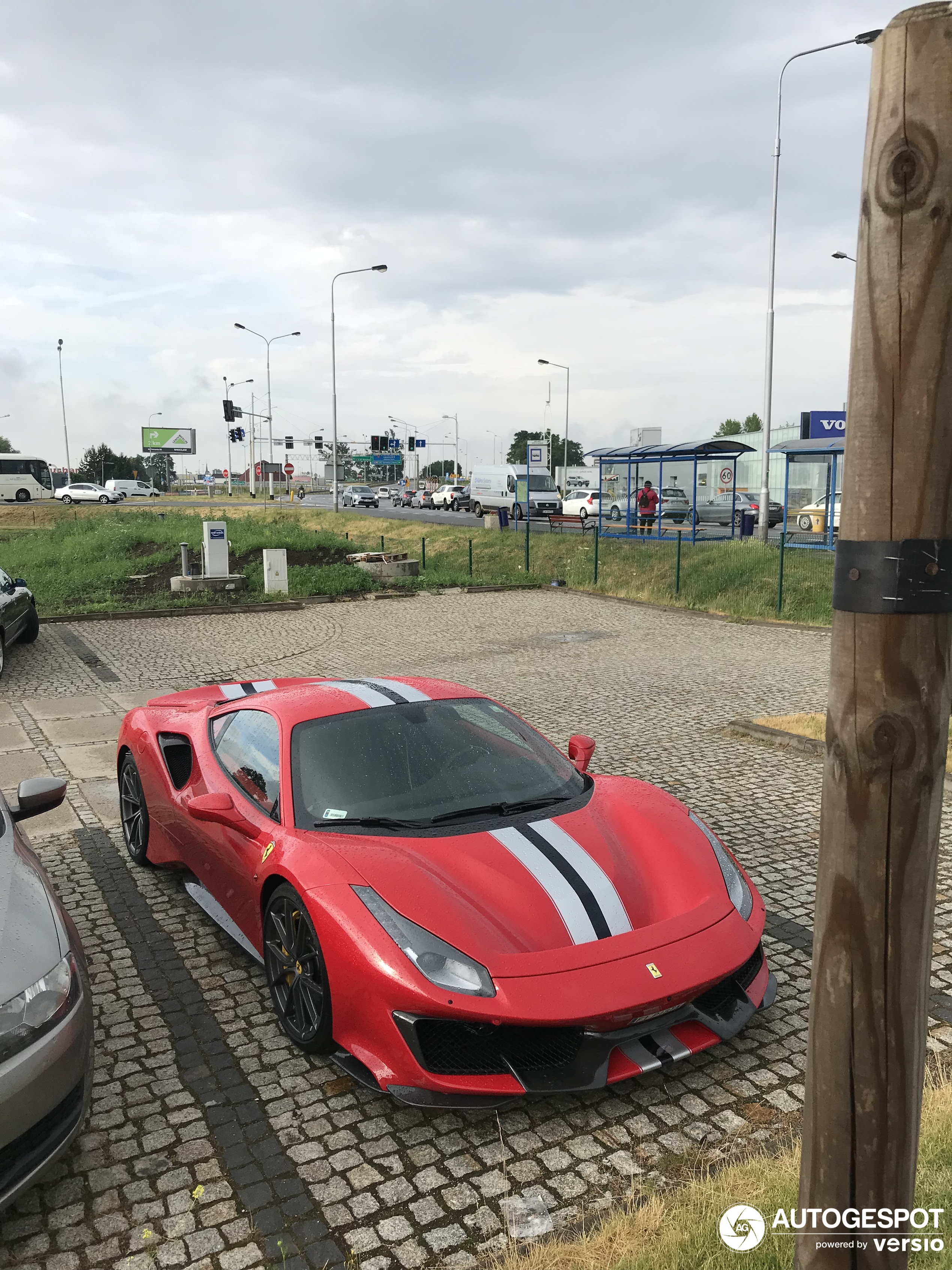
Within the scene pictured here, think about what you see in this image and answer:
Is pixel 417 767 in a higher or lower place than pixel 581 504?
lower

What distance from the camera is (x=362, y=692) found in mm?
5031

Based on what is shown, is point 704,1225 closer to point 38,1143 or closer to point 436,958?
point 436,958

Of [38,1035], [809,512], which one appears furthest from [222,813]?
[809,512]

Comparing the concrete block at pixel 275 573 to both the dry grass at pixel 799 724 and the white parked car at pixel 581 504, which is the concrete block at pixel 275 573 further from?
the white parked car at pixel 581 504

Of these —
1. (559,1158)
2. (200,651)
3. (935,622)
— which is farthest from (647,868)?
(200,651)

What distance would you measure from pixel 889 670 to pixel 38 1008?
271 centimetres

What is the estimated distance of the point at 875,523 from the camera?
1.87 m

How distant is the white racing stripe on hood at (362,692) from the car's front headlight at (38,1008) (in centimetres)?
193

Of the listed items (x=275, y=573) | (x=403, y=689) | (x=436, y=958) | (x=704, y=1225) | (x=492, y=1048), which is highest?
(x=403, y=689)

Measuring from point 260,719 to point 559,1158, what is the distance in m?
2.50

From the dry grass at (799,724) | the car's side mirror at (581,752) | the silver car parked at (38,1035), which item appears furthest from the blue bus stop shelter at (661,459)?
the silver car parked at (38,1035)

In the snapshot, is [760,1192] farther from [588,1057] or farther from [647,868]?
[647,868]

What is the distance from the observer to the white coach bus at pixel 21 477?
53.5 meters

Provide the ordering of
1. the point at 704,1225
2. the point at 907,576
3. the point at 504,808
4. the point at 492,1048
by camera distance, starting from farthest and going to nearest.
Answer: the point at 504,808, the point at 492,1048, the point at 704,1225, the point at 907,576
